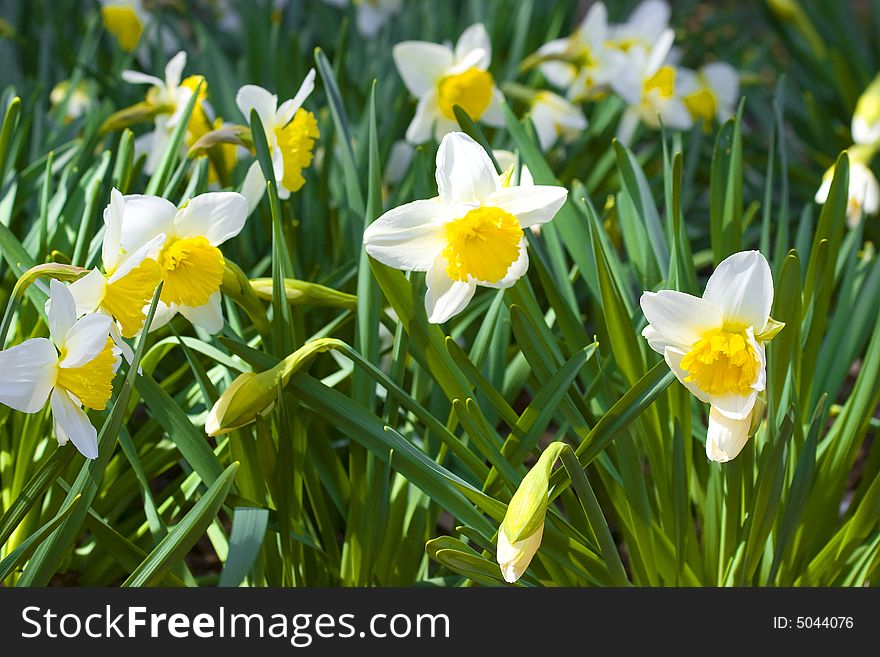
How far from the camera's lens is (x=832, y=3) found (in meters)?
2.19

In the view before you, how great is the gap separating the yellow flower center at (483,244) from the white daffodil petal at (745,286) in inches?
7.4

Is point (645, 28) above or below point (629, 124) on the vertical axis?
above

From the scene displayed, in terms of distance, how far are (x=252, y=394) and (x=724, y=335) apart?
44cm

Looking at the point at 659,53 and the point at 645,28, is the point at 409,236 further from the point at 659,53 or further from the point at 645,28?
the point at 645,28

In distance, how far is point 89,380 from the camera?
2.67 ft

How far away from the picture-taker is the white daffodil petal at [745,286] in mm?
816

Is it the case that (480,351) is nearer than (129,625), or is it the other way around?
(129,625)

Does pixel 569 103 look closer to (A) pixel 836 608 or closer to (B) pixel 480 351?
(B) pixel 480 351

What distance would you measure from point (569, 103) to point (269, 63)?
2.30 ft

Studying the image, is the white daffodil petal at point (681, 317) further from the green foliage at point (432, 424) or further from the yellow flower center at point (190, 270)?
the yellow flower center at point (190, 270)

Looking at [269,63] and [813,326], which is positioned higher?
[269,63]

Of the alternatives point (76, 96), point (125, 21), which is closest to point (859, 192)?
point (125, 21)

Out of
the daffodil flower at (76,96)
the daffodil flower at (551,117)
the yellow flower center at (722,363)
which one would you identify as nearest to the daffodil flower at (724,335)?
the yellow flower center at (722,363)

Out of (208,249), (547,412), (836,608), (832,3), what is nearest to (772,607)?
(836,608)
